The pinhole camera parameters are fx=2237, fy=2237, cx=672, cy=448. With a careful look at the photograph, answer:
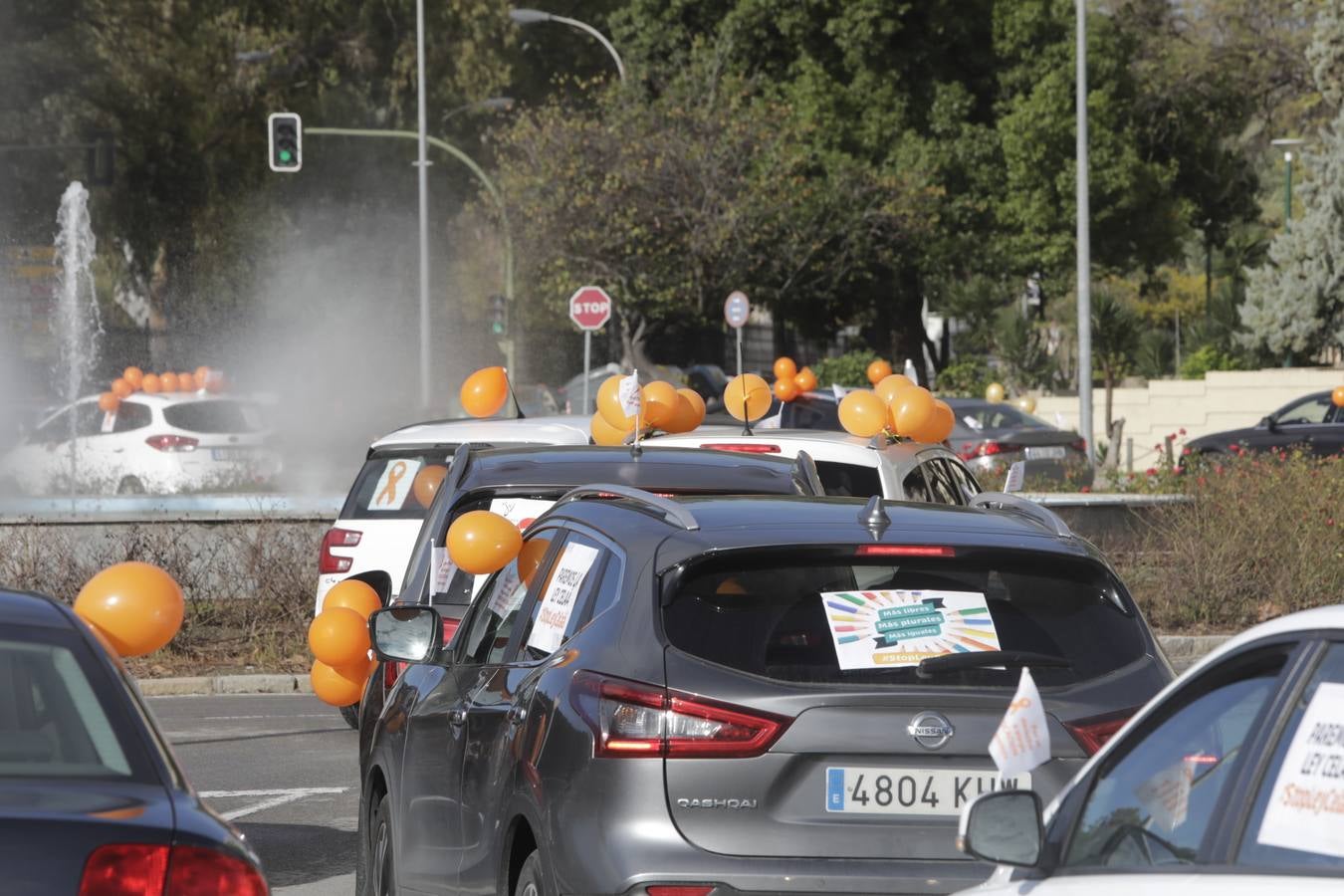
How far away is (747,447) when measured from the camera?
10.9m

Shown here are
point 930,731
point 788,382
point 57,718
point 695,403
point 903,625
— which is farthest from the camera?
point 788,382

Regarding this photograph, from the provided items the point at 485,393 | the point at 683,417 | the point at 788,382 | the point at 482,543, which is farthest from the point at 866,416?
the point at 788,382

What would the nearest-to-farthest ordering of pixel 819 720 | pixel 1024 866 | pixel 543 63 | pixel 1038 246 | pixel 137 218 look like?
pixel 1024 866 < pixel 819 720 < pixel 1038 246 < pixel 137 218 < pixel 543 63

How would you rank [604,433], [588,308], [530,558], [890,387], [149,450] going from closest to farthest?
[530,558] → [604,433] → [890,387] → [149,450] → [588,308]

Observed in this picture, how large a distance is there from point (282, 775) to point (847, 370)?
34.5 metres

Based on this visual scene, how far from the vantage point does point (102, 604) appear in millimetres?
6555

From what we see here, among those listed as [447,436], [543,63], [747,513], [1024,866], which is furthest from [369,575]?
[543,63]

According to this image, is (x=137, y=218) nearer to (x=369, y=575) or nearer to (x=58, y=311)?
(x=58, y=311)

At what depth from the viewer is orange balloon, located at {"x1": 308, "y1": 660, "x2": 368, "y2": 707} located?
33.2ft

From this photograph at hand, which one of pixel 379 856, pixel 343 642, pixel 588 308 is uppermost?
pixel 588 308

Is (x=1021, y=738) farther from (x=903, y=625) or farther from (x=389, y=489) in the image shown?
(x=389, y=489)

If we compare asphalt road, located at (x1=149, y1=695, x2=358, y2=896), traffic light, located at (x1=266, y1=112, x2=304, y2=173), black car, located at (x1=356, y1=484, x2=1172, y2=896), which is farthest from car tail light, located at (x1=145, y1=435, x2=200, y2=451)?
black car, located at (x1=356, y1=484, x2=1172, y2=896)

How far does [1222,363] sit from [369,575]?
40724 mm

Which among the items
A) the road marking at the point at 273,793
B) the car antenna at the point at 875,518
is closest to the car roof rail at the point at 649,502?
the car antenna at the point at 875,518
